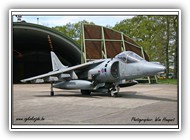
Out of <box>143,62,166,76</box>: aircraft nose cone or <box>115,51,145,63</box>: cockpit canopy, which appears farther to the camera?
<box>115,51,145,63</box>: cockpit canopy

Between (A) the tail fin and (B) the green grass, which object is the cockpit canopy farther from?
(A) the tail fin

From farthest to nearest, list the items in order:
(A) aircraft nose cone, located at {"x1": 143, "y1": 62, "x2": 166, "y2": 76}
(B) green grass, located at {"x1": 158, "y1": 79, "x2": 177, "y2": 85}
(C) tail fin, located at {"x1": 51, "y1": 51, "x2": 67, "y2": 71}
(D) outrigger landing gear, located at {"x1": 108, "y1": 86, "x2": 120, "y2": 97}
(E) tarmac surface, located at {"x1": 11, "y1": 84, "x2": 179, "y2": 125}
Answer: (C) tail fin, located at {"x1": 51, "y1": 51, "x2": 67, "y2": 71} < (D) outrigger landing gear, located at {"x1": 108, "y1": 86, "x2": 120, "y2": 97} < (A) aircraft nose cone, located at {"x1": 143, "y1": 62, "x2": 166, "y2": 76} < (B) green grass, located at {"x1": 158, "y1": 79, "x2": 177, "y2": 85} < (E) tarmac surface, located at {"x1": 11, "y1": 84, "x2": 179, "y2": 125}

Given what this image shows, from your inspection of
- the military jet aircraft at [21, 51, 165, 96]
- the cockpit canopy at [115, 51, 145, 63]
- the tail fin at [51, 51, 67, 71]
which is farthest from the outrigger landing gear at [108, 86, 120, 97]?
the tail fin at [51, 51, 67, 71]

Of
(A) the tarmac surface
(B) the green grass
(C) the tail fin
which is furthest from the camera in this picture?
(C) the tail fin

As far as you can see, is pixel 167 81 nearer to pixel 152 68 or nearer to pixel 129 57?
pixel 152 68

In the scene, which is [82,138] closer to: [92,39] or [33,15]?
[33,15]

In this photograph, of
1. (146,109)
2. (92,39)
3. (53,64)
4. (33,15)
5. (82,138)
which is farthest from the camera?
(53,64)

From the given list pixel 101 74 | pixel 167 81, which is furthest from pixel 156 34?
pixel 101 74

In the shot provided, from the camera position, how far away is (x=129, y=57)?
27.6 feet

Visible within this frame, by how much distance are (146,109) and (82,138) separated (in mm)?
1898

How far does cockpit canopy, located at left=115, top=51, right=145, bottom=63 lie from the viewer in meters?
8.26

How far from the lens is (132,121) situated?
6078mm

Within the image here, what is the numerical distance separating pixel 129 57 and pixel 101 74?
1.23 m
